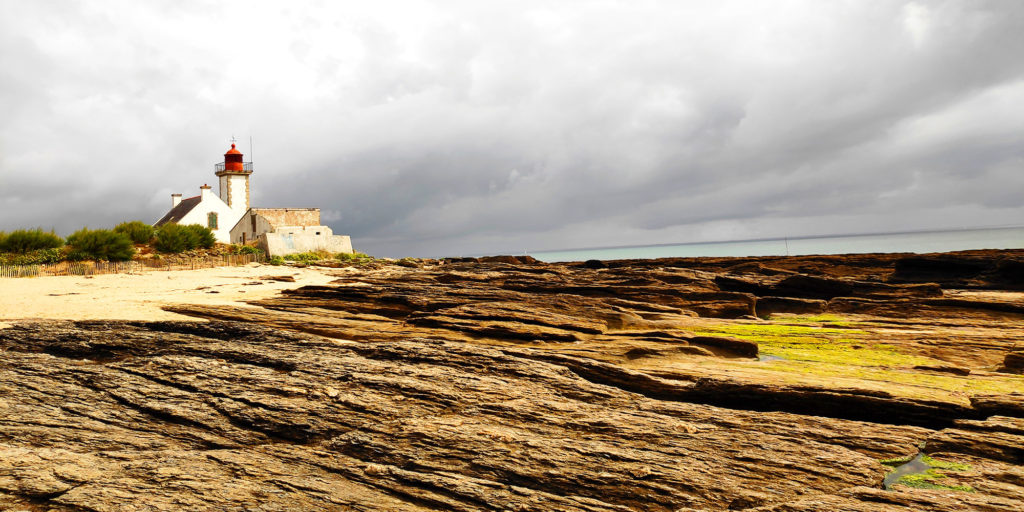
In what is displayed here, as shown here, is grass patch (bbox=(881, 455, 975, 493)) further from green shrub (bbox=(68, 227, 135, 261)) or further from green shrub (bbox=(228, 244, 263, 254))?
green shrub (bbox=(228, 244, 263, 254))

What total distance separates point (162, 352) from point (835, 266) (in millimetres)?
37654

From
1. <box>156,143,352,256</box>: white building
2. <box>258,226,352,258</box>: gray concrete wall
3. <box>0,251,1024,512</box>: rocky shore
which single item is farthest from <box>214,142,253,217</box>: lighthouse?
<box>0,251,1024,512</box>: rocky shore

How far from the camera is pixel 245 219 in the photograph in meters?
65.9

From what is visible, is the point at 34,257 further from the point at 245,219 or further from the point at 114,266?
the point at 245,219

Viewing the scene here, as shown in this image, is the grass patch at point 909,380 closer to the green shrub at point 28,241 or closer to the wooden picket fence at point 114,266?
the wooden picket fence at point 114,266

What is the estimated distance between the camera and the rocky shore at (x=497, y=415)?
8.45 metres

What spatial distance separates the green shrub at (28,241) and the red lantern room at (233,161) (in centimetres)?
3112

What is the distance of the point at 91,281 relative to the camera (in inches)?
1313

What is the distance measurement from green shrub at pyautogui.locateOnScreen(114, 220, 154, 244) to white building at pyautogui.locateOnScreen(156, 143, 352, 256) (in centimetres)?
975

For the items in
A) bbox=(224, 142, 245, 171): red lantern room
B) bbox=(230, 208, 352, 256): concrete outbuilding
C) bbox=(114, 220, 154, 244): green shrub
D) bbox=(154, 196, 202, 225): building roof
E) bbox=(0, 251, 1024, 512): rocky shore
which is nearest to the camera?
bbox=(0, 251, 1024, 512): rocky shore

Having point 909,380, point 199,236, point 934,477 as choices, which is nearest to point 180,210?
point 199,236

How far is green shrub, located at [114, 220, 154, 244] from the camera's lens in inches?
2021

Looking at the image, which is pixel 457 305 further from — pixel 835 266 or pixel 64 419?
pixel 835 266

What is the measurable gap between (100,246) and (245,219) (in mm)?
22052
